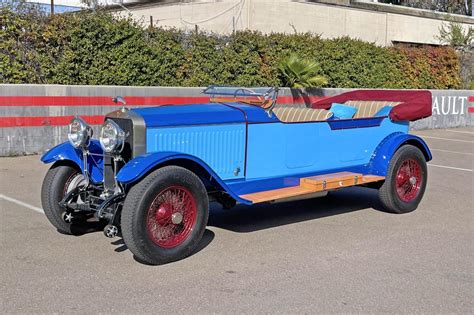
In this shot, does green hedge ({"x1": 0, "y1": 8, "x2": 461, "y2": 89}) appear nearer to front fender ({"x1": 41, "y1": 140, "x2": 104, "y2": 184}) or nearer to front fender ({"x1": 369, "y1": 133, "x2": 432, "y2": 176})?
front fender ({"x1": 41, "y1": 140, "x2": 104, "y2": 184})

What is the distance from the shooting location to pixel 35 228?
591cm

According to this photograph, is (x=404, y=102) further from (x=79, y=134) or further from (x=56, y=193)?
(x=56, y=193)

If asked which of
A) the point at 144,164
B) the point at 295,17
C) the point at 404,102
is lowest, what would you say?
the point at 144,164

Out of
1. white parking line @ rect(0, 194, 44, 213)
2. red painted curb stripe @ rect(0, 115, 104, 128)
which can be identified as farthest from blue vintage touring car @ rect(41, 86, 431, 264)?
red painted curb stripe @ rect(0, 115, 104, 128)

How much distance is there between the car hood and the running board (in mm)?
794

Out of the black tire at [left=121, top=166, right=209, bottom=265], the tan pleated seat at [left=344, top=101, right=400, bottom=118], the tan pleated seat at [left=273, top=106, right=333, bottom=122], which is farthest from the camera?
the tan pleated seat at [left=344, top=101, right=400, bottom=118]

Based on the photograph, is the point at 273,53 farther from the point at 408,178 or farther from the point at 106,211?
the point at 106,211

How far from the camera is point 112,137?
4.89 meters

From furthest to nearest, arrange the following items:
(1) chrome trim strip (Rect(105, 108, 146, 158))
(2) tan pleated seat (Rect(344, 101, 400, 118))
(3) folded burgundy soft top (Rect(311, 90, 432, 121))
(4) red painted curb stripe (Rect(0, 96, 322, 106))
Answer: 1. (4) red painted curb stripe (Rect(0, 96, 322, 106))
2. (2) tan pleated seat (Rect(344, 101, 400, 118))
3. (3) folded burgundy soft top (Rect(311, 90, 432, 121))
4. (1) chrome trim strip (Rect(105, 108, 146, 158))

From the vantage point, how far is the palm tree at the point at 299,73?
15086 mm

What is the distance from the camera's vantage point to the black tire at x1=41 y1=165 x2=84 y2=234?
18.0ft

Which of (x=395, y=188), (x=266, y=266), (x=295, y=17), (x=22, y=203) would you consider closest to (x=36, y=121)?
(x=22, y=203)

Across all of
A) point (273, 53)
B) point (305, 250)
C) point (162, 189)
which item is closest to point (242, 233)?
point (305, 250)

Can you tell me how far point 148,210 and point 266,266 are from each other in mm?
1124
